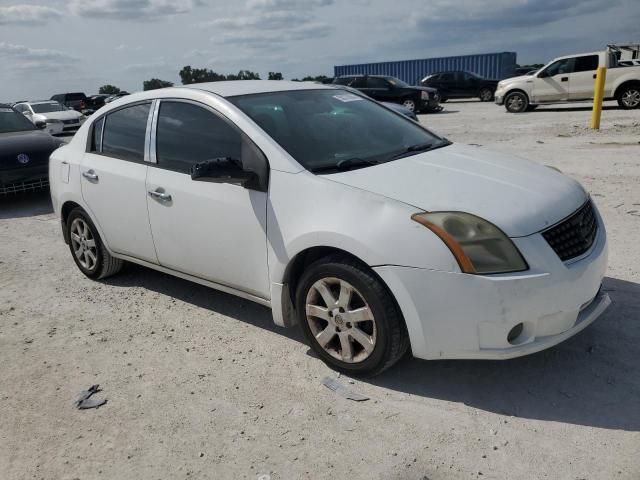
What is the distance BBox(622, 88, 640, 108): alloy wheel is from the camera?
16969 mm

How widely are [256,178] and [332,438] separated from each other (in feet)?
5.03

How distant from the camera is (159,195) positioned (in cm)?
407

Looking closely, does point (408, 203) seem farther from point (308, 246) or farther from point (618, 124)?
point (618, 124)

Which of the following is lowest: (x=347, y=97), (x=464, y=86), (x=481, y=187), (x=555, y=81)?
(x=464, y=86)

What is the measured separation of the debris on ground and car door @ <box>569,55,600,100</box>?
17.7 m

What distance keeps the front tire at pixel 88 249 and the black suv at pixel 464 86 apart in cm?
2364

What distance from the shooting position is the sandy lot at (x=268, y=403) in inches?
106

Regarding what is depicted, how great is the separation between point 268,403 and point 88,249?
8.96ft

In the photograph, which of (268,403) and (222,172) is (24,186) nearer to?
(222,172)

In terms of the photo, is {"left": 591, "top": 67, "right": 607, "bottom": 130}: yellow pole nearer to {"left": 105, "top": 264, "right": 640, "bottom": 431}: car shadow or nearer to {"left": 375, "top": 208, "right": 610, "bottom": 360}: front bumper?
{"left": 105, "top": 264, "right": 640, "bottom": 431}: car shadow

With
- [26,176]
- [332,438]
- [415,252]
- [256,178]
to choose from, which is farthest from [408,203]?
[26,176]

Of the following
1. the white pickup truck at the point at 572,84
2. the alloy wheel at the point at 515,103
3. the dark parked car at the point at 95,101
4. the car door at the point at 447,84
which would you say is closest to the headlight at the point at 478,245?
Answer: the white pickup truck at the point at 572,84

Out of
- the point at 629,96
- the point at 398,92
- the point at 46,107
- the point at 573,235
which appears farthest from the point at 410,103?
the point at 573,235

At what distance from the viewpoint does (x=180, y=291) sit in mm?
4922
